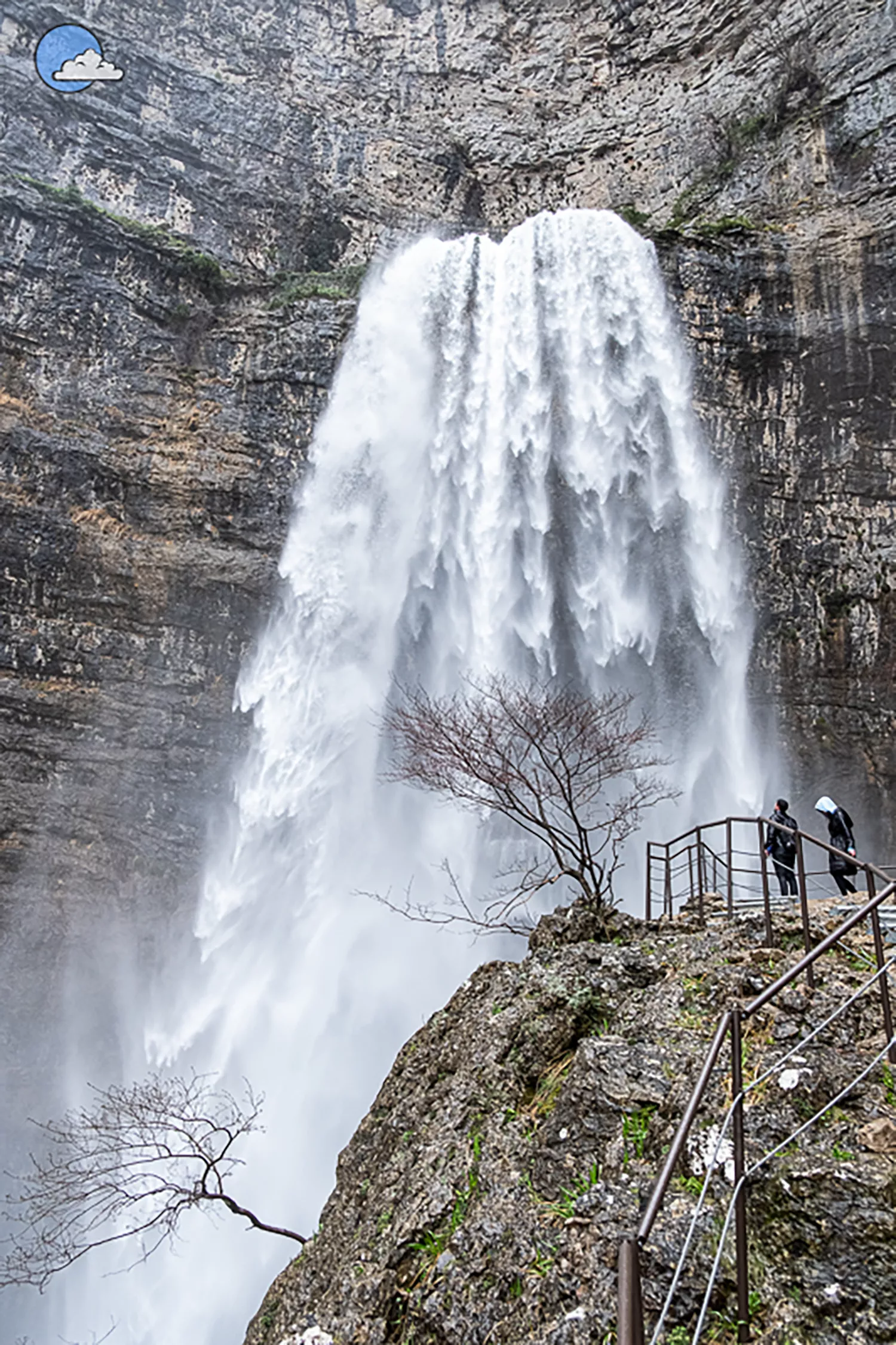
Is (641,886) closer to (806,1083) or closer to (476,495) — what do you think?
(476,495)

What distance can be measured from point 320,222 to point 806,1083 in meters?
23.6

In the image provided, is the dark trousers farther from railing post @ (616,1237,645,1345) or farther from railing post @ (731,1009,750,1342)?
railing post @ (616,1237,645,1345)

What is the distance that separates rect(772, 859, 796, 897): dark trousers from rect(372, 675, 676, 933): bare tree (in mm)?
1594

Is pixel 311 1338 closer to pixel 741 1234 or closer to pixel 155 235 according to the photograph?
pixel 741 1234

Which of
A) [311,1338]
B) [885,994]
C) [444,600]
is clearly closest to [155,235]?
Result: [444,600]

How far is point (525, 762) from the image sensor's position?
13.3m

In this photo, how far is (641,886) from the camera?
14469 mm

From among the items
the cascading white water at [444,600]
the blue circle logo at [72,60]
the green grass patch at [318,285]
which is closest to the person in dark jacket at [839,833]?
the cascading white water at [444,600]

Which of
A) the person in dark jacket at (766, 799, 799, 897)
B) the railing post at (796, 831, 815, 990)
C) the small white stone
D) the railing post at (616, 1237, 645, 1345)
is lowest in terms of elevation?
the small white stone

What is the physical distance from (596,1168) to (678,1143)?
2118mm

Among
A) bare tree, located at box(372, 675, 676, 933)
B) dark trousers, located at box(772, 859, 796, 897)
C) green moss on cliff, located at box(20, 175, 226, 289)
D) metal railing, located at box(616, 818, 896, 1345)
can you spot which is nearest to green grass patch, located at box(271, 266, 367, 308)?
green moss on cliff, located at box(20, 175, 226, 289)

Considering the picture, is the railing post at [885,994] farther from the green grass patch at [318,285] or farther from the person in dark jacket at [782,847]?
the green grass patch at [318,285]

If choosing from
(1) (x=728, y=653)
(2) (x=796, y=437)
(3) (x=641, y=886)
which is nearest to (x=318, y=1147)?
(3) (x=641, y=886)

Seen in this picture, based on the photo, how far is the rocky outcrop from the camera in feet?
10.2
